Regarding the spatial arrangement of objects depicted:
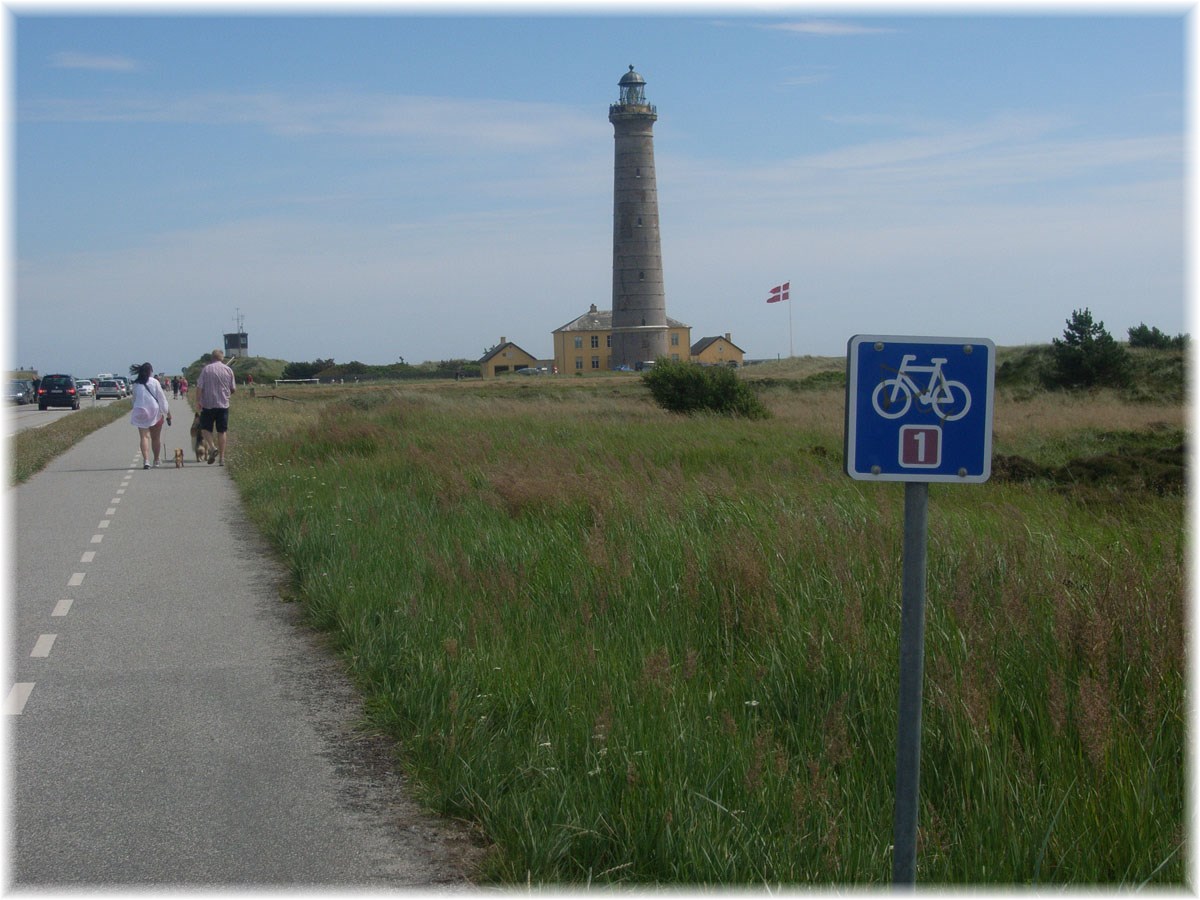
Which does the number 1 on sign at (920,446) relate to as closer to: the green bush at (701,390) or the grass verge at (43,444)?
the grass verge at (43,444)

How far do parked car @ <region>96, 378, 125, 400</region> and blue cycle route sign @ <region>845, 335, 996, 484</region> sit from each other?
87.2m

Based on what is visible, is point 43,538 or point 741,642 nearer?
point 741,642

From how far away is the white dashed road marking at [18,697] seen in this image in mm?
6457

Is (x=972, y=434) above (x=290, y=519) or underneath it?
above

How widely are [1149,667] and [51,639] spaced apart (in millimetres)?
6808

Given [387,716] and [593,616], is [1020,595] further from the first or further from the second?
[387,716]

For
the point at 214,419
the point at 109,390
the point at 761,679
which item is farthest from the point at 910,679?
the point at 109,390

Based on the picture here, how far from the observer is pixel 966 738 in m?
4.66

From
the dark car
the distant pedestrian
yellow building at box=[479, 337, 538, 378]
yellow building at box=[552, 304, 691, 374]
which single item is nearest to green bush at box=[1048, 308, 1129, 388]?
the distant pedestrian

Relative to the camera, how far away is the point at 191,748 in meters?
5.75

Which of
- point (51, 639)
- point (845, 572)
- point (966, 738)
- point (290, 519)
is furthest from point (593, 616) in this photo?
point (290, 519)

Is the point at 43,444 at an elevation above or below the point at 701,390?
below

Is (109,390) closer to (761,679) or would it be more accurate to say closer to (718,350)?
(718,350)

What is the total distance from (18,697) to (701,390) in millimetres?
31404
